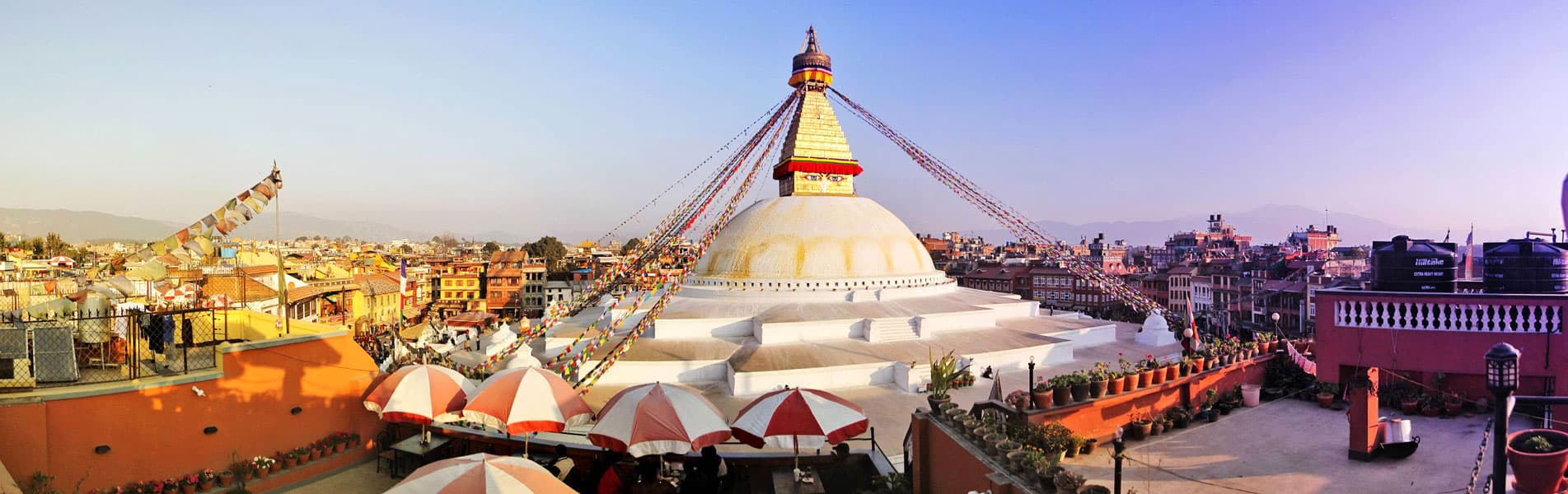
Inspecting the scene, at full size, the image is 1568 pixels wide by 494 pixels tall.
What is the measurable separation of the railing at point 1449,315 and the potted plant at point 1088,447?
14.9ft

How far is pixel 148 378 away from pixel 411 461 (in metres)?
3.55

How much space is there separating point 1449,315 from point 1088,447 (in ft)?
18.2

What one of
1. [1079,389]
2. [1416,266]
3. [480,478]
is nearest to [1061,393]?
[1079,389]

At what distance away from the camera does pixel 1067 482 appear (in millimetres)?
5895

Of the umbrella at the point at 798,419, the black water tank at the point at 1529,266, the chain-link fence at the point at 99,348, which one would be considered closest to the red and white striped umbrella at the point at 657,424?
the umbrella at the point at 798,419

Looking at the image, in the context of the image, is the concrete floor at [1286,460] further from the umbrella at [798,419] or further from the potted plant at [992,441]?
the umbrella at [798,419]

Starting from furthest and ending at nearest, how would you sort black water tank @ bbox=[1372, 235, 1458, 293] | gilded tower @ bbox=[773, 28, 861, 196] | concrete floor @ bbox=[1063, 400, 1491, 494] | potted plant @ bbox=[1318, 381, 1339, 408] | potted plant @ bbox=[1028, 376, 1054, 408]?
gilded tower @ bbox=[773, 28, 861, 196] < potted plant @ bbox=[1318, 381, 1339, 408] < black water tank @ bbox=[1372, 235, 1458, 293] < potted plant @ bbox=[1028, 376, 1054, 408] < concrete floor @ bbox=[1063, 400, 1491, 494]

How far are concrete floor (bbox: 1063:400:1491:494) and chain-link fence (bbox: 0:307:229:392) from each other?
12.9 metres

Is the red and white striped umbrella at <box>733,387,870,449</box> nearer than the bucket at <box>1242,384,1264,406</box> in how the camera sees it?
Yes

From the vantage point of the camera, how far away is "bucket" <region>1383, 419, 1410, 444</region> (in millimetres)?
9227

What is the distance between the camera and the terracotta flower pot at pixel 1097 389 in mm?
10797

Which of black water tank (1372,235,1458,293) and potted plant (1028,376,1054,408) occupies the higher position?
black water tank (1372,235,1458,293)

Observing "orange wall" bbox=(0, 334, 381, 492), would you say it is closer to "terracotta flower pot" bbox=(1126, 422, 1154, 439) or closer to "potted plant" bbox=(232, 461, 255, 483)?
"potted plant" bbox=(232, 461, 255, 483)

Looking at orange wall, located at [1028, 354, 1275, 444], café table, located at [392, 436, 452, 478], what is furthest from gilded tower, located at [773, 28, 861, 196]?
café table, located at [392, 436, 452, 478]
